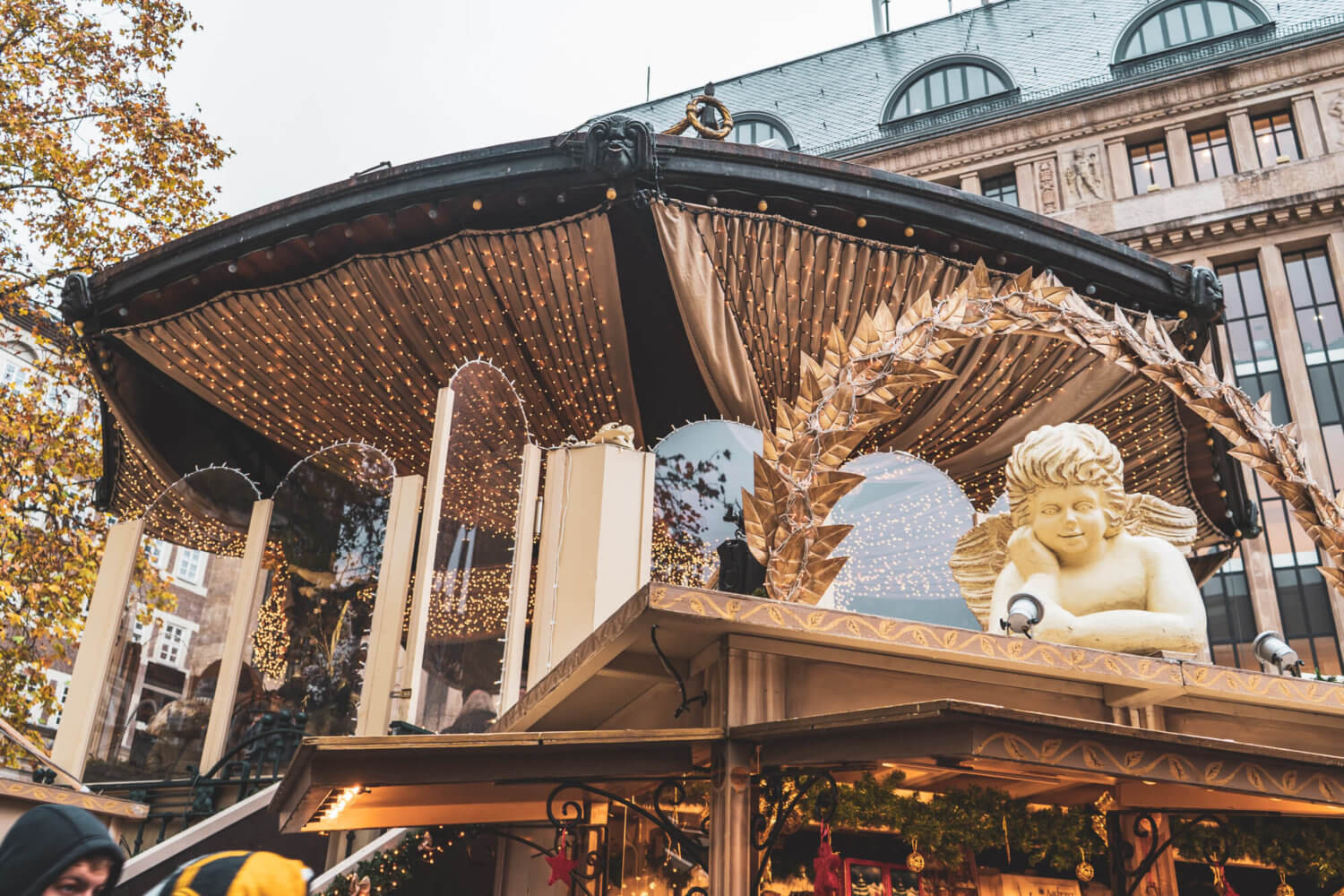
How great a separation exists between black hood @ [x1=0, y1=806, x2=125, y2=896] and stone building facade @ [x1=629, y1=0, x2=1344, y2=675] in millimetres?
30247

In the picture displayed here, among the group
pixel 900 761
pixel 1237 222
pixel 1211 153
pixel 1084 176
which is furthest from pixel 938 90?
pixel 900 761

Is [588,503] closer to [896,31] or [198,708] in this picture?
[198,708]

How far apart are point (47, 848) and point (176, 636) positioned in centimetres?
902

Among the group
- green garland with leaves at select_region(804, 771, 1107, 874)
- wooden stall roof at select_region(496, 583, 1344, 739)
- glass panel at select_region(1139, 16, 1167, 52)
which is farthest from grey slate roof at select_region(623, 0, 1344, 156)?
green garland with leaves at select_region(804, 771, 1107, 874)

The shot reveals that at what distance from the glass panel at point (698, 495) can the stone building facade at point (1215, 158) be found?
2382 centimetres

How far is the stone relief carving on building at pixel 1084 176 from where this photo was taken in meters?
32.6

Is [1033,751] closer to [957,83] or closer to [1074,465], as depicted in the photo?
[1074,465]

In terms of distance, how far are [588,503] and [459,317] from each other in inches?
84.7

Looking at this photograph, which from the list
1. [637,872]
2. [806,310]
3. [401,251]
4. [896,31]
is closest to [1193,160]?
[896,31]

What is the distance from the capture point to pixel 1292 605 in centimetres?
2827

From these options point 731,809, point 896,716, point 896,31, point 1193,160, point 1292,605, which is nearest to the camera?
point 896,716

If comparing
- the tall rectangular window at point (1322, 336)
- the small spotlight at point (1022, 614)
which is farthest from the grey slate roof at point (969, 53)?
the small spotlight at point (1022, 614)

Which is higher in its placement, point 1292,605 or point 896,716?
point 1292,605

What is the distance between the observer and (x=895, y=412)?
20.3ft
